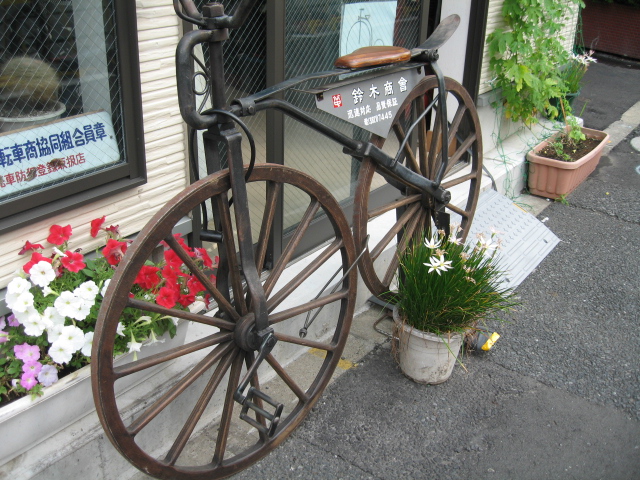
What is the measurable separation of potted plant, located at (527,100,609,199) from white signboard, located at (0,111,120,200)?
158 inches

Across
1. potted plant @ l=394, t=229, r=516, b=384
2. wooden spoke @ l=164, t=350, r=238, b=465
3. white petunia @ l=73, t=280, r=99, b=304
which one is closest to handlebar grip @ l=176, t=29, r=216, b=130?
white petunia @ l=73, t=280, r=99, b=304

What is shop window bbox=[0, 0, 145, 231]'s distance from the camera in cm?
253

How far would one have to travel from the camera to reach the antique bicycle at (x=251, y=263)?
2279mm

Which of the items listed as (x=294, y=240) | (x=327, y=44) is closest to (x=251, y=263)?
(x=294, y=240)

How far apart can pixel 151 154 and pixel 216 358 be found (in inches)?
41.3

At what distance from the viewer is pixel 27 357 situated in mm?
2434

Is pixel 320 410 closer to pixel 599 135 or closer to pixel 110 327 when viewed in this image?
pixel 110 327

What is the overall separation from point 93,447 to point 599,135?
549 cm

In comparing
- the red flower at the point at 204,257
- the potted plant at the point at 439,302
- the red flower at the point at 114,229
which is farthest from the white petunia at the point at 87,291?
the potted plant at the point at 439,302

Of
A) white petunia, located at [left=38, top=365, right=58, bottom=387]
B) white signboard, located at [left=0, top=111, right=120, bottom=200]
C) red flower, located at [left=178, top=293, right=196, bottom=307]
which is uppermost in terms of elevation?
white signboard, located at [left=0, top=111, right=120, bottom=200]

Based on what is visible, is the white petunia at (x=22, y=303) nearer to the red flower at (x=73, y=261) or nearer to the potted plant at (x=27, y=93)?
the red flower at (x=73, y=261)

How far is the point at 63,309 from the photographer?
243 centimetres

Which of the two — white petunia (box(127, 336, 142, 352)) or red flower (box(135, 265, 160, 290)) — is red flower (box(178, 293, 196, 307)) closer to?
red flower (box(135, 265, 160, 290))

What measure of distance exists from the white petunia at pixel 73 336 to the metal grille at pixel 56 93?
57 cm
